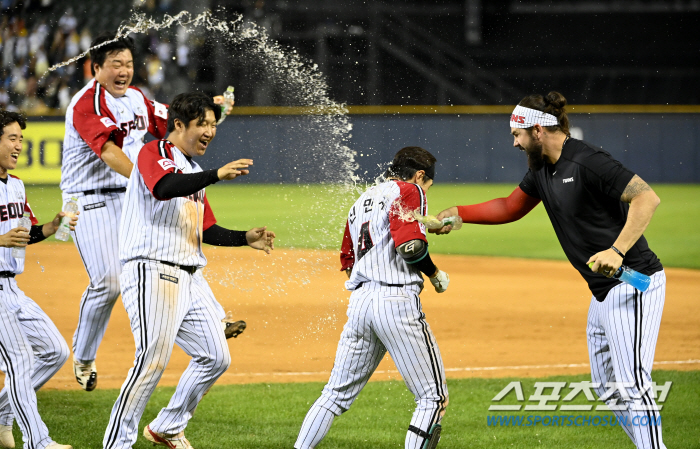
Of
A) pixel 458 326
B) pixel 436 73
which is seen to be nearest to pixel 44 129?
pixel 436 73

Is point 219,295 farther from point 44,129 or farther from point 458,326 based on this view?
point 44,129

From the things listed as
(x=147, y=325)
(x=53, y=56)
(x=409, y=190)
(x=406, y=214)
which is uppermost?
(x=53, y=56)

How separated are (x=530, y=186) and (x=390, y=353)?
1213mm

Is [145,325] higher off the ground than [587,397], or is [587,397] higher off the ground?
[145,325]

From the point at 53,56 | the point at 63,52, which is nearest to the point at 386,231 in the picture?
the point at 63,52

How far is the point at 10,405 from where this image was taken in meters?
4.38

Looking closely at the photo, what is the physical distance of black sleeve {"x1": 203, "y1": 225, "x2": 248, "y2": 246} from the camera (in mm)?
4441

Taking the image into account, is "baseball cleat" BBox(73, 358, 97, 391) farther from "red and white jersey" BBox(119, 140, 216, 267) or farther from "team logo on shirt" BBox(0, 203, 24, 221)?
"red and white jersey" BBox(119, 140, 216, 267)

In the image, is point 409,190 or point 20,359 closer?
point 409,190

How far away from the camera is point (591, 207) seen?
3.80 metres

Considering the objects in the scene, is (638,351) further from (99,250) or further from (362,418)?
(99,250)

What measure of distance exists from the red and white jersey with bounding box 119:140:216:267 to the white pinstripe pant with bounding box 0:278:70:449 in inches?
30.6

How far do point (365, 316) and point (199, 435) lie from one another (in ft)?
5.79

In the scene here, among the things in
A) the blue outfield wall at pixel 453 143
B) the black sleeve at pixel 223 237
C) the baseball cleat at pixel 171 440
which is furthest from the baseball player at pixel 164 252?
the blue outfield wall at pixel 453 143
